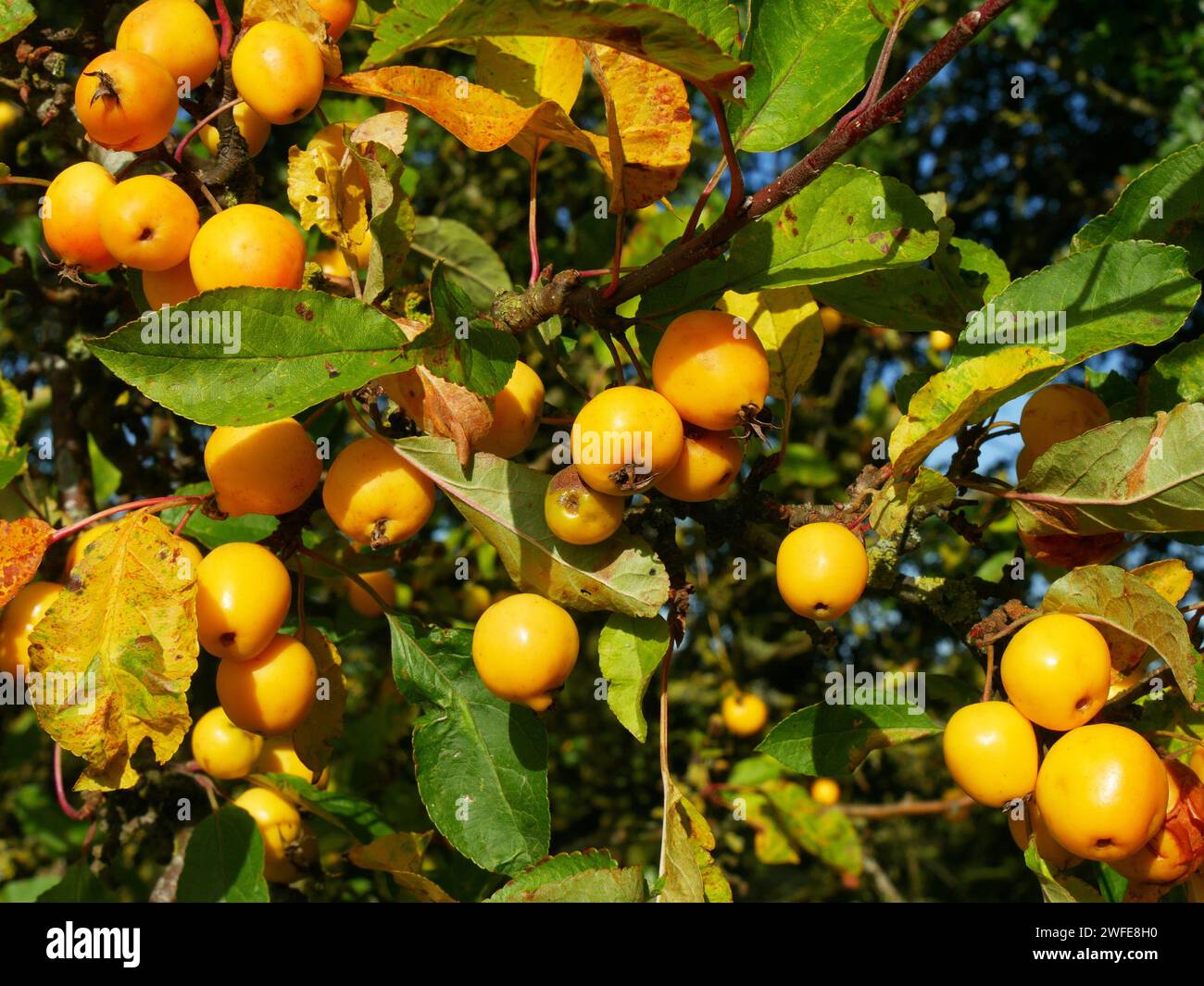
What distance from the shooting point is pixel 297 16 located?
160cm

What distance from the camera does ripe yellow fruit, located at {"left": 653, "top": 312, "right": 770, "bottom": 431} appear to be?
4.50 feet

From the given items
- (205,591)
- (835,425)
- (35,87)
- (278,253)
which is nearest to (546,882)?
(205,591)

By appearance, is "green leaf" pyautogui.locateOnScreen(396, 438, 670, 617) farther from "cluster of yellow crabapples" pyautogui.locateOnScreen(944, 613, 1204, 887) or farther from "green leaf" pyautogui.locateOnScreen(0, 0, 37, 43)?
"green leaf" pyautogui.locateOnScreen(0, 0, 37, 43)

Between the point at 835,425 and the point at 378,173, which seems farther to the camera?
the point at 835,425

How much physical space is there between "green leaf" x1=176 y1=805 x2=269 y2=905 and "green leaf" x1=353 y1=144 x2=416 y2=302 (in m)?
1.30

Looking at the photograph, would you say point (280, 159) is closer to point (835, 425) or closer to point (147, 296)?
point (147, 296)

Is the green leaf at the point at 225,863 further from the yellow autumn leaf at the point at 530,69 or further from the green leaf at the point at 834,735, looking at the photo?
the yellow autumn leaf at the point at 530,69

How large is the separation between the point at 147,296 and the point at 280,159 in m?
2.02

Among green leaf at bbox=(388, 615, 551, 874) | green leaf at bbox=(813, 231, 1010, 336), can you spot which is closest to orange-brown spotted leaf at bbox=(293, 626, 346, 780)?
green leaf at bbox=(388, 615, 551, 874)

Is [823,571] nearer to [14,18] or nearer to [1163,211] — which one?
[1163,211]

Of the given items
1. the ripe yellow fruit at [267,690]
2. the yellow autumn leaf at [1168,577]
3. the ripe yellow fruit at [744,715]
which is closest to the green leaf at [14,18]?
the ripe yellow fruit at [267,690]

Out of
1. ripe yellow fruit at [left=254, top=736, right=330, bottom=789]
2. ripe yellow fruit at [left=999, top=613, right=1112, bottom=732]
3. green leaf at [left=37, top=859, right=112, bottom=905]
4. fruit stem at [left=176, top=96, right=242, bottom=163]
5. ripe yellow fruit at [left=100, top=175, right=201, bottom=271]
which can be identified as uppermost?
fruit stem at [left=176, top=96, right=242, bottom=163]

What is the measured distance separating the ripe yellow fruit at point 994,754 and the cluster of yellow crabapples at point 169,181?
1.22 m

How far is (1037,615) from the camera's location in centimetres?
159
